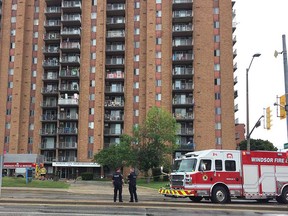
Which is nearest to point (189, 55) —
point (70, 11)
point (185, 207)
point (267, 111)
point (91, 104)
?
point (91, 104)

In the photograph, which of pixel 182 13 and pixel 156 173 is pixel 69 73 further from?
pixel 156 173

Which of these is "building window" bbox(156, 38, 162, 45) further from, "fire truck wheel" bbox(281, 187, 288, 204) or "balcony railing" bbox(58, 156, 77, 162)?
"fire truck wheel" bbox(281, 187, 288, 204)

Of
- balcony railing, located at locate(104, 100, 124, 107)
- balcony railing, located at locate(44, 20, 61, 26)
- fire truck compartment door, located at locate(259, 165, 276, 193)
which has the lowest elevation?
fire truck compartment door, located at locate(259, 165, 276, 193)

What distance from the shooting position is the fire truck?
21234 mm

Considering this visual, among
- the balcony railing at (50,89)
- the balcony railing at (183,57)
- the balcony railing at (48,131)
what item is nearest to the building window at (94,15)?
the balcony railing at (50,89)

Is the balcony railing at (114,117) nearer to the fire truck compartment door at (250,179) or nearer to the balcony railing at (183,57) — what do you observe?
the balcony railing at (183,57)

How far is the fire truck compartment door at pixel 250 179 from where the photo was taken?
22.0 m

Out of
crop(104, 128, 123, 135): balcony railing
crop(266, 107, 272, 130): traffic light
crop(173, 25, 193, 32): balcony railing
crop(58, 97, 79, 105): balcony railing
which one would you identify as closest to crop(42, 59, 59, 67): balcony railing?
crop(58, 97, 79, 105): balcony railing

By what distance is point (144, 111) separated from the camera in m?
77.6

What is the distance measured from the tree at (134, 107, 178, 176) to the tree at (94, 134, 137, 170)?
3.93 feet

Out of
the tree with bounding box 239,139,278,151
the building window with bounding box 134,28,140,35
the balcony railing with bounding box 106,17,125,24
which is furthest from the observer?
the tree with bounding box 239,139,278,151

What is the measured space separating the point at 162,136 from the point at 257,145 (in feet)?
162

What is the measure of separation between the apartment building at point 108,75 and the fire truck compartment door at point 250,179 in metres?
51.3

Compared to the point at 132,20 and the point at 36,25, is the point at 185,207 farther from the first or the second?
the point at 36,25
